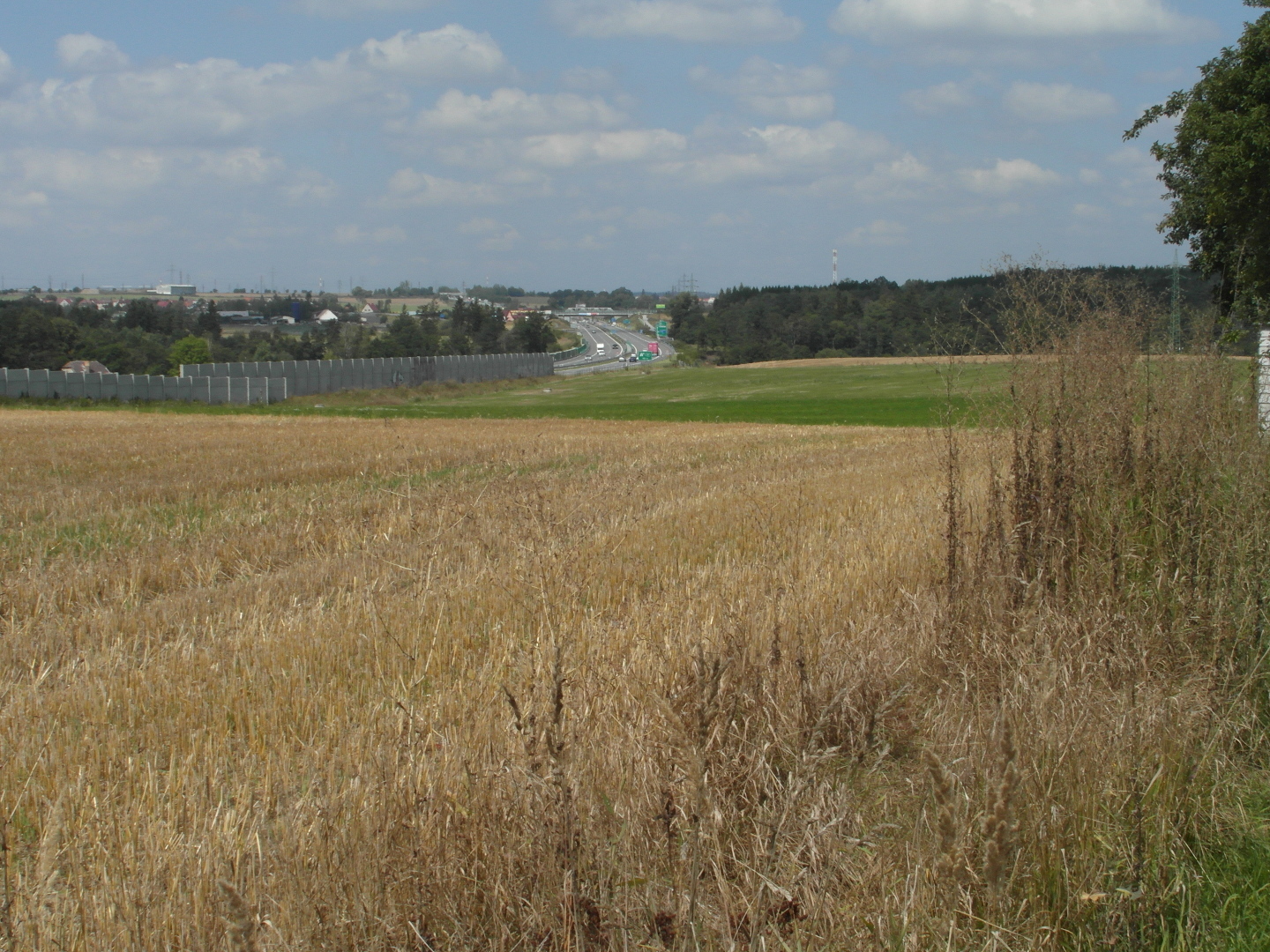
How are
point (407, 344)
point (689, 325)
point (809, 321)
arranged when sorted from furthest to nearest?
point (689, 325) < point (809, 321) < point (407, 344)

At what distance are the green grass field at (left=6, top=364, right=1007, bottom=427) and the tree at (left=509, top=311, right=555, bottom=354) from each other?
32.2 meters

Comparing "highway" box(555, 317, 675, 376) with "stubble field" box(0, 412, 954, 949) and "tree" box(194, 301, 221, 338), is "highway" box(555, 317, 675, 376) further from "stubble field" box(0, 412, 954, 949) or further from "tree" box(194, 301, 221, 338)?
"stubble field" box(0, 412, 954, 949)

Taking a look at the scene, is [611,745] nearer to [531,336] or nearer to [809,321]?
[531,336]

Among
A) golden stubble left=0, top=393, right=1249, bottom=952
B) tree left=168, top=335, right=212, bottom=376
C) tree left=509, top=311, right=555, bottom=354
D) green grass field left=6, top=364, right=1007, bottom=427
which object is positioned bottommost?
golden stubble left=0, top=393, right=1249, bottom=952

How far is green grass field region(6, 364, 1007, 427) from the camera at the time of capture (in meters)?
50.0

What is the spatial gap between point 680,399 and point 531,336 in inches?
2644

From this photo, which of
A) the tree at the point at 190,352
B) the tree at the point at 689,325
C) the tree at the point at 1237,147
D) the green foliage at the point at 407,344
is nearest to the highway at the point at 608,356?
the tree at the point at 689,325

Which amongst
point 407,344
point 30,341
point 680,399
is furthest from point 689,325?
point 680,399

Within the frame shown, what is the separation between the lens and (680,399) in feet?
230

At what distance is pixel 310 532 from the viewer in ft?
35.0

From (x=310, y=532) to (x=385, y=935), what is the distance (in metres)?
8.38

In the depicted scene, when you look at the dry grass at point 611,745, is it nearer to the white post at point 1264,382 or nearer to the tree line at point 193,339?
the white post at point 1264,382

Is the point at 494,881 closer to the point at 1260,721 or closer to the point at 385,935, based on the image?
the point at 385,935

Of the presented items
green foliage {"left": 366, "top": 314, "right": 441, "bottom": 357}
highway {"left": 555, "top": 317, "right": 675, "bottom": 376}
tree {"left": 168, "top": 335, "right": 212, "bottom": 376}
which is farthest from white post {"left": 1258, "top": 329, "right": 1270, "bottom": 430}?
tree {"left": 168, "top": 335, "right": 212, "bottom": 376}
